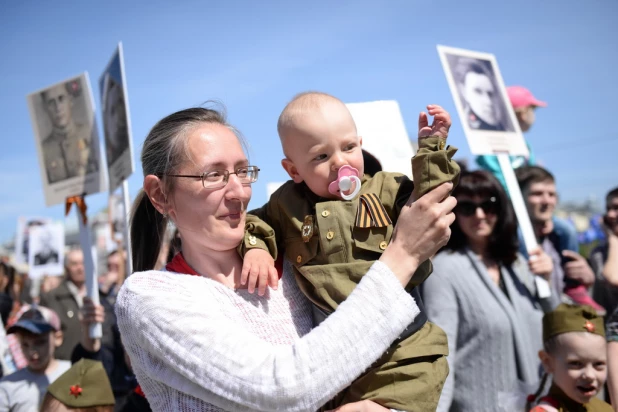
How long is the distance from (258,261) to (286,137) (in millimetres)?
511

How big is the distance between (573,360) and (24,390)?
12.7 ft

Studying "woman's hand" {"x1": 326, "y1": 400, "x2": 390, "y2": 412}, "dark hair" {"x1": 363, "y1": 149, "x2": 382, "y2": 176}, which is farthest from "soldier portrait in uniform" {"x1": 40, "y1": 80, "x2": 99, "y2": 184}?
"woman's hand" {"x1": 326, "y1": 400, "x2": 390, "y2": 412}

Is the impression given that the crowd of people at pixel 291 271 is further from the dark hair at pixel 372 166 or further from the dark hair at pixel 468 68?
the dark hair at pixel 468 68

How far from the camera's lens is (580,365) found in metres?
3.44

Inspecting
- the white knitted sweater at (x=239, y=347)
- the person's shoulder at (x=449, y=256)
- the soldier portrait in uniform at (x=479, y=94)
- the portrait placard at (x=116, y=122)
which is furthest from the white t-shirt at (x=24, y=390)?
the soldier portrait in uniform at (x=479, y=94)

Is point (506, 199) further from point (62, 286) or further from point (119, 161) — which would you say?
point (62, 286)

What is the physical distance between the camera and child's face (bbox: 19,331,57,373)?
4.90 m

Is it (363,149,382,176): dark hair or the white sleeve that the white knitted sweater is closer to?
(363,149,382,176): dark hair

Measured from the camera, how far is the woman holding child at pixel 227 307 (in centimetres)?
168

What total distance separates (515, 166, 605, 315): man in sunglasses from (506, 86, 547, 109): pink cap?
0.84 metres

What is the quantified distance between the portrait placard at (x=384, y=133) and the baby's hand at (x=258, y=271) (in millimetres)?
1618

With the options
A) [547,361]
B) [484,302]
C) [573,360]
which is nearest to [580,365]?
[573,360]

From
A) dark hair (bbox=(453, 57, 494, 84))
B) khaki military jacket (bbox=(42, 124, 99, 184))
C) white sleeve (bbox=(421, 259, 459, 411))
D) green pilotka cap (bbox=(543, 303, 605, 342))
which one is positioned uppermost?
khaki military jacket (bbox=(42, 124, 99, 184))

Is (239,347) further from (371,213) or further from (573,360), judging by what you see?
(573,360)
